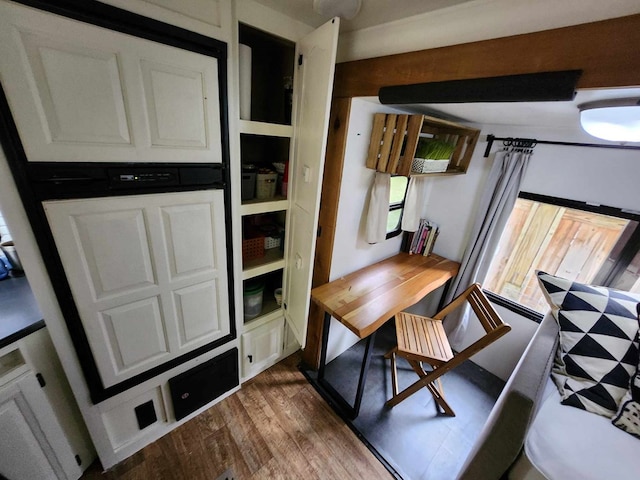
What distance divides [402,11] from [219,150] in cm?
91

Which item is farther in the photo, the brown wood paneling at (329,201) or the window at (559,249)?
the window at (559,249)

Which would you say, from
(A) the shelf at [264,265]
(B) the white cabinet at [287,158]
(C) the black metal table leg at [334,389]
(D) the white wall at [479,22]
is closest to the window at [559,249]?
(C) the black metal table leg at [334,389]

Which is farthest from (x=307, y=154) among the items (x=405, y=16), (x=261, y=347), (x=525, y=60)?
(x=261, y=347)

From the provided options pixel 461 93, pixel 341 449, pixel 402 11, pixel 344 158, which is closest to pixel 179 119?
pixel 344 158

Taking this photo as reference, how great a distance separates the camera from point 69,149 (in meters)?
0.80

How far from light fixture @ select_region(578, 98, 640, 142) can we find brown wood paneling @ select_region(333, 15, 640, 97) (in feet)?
1.01

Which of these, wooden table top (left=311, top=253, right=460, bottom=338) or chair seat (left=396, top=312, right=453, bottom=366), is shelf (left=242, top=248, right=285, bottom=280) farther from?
chair seat (left=396, top=312, right=453, bottom=366)

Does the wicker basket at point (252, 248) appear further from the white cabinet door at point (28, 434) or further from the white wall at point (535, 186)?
the white wall at point (535, 186)

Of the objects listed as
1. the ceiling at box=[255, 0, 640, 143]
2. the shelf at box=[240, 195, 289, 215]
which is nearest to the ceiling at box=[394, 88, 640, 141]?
the ceiling at box=[255, 0, 640, 143]

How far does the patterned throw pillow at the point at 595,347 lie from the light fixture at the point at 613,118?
776 mm

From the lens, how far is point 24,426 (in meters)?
0.94

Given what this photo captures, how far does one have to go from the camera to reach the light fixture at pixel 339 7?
895mm

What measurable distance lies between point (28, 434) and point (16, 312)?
48 centimetres

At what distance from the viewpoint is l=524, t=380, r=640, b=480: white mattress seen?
85cm
